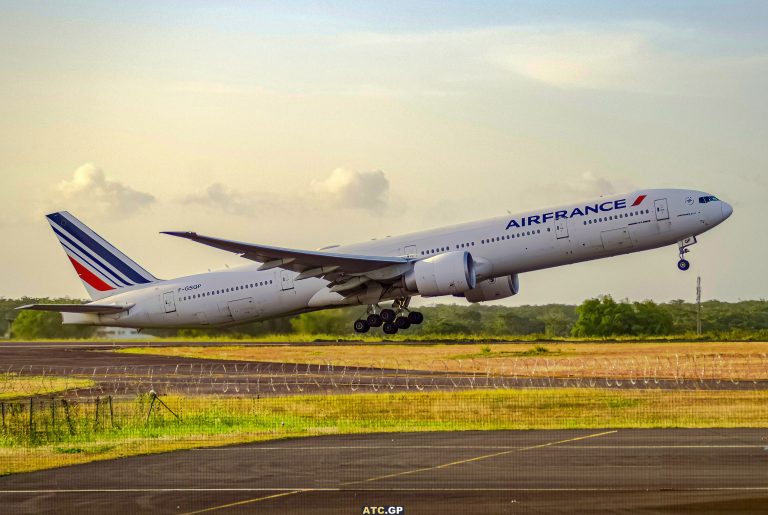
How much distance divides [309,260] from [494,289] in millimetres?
9142

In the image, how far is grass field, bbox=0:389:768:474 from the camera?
82.5 ft

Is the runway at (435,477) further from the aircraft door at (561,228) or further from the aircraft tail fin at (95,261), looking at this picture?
the aircraft tail fin at (95,261)

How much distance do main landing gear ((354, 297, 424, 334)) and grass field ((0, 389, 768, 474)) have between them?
17316 mm

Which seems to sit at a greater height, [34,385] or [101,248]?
[101,248]

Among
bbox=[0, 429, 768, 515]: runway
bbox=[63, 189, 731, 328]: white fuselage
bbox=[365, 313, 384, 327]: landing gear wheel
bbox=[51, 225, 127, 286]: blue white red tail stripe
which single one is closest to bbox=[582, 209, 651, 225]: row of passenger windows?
bbox=[63, 189, 731, 328]: white fuselage

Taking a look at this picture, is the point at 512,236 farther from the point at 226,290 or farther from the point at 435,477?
the point at 435,477

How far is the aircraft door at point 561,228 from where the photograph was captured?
4659cm

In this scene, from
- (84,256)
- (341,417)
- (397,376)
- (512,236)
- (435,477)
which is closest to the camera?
(435,477)

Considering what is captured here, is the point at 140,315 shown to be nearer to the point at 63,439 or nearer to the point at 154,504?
the point at 63,439

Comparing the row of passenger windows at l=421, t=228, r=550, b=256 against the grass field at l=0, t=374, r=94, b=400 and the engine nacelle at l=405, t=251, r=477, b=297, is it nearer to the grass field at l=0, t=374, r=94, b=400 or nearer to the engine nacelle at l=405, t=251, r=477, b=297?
the engine nacelle at l=405, t=251, r=477, b=297

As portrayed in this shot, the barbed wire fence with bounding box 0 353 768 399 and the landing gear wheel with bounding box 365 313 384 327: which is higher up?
the landing gear wheel with bounding box 365 313 384 327

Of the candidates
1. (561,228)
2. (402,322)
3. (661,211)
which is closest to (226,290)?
(402,322)

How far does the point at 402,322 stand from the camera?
172 ft

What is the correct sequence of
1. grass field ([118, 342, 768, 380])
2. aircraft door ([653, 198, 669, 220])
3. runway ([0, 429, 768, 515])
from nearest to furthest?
runway ([0, 429, 768, 515]) → grass field ([118, 342, 768, 380]) → aircraft door ([653, 198, 669, 220])
